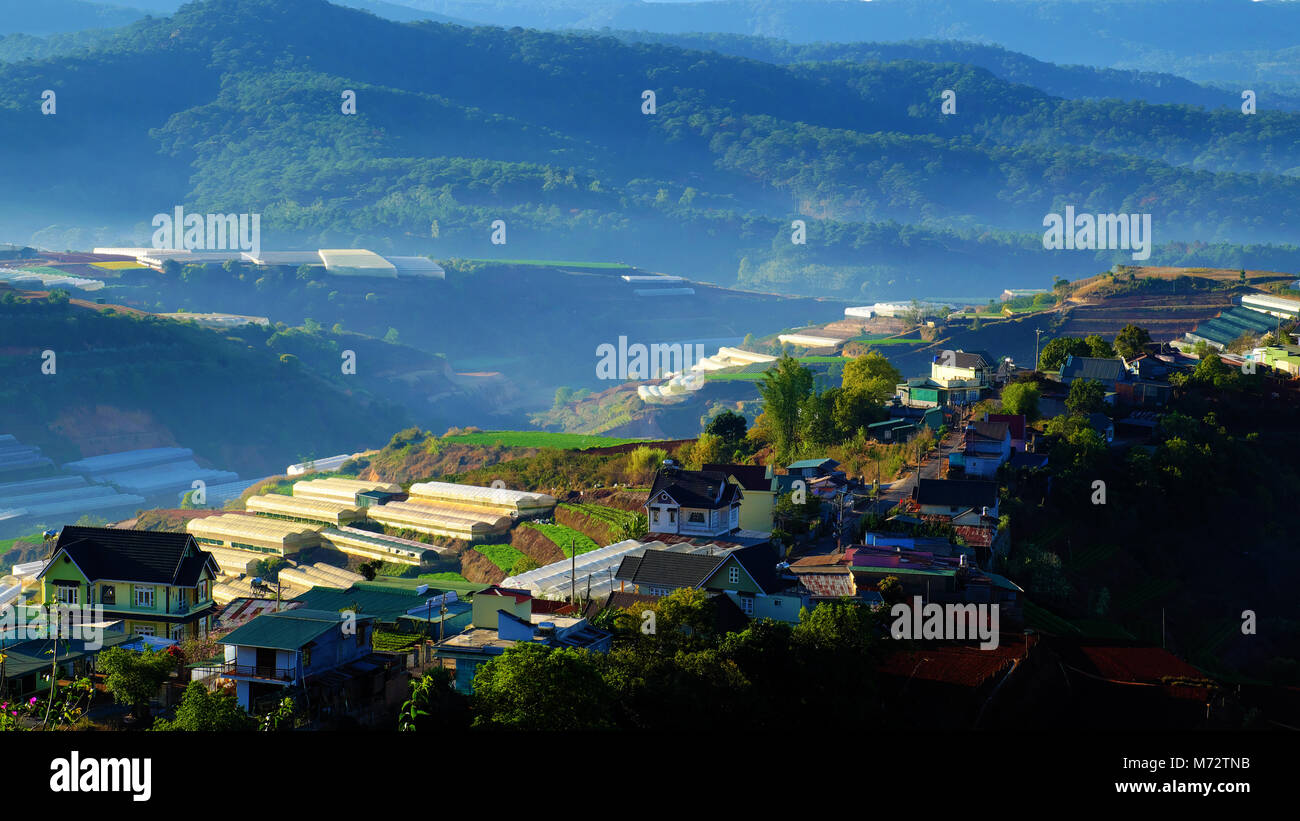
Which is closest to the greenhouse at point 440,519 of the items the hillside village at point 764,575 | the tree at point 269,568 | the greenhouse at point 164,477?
the hillside village at point 764,575

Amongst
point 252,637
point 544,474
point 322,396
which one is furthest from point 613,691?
point 322,396

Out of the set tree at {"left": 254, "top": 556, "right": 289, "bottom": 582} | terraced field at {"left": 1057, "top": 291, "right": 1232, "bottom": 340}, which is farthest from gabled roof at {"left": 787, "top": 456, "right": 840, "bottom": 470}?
terraced field at {"left": 1057, "top": 291, "right": 1232, "bottom": 340}

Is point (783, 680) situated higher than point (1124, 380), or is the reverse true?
point (1124, 380)

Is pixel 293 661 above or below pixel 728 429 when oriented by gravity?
below

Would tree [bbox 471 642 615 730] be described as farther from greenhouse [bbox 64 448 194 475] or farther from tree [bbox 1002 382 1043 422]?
greenhouse [bbox 64 448 194 475]

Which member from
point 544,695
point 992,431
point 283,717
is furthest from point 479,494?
point 544,695

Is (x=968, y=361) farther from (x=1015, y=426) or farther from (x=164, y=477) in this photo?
(x=164, y=477)

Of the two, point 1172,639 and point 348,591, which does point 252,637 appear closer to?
point 348,591
